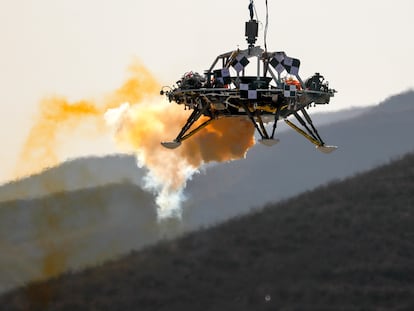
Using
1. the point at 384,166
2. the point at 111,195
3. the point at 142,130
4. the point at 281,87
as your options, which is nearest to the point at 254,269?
the point at 111,195

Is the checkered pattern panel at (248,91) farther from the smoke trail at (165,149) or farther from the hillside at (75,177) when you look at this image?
the hillside at (75,177)

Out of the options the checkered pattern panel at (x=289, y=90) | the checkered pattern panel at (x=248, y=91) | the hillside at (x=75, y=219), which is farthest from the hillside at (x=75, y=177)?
the checkered pattern panel at (x=289, y=90)

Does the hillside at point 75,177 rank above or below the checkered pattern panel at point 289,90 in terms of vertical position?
above

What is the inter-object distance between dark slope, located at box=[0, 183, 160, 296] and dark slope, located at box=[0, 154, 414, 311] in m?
3.23

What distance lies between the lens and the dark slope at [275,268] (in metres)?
128

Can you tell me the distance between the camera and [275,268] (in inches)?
5359

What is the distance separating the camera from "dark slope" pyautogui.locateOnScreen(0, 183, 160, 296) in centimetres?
10331

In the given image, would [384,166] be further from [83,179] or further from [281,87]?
[281,87]

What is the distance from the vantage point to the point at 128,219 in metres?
135

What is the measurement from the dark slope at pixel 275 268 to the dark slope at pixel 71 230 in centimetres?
323

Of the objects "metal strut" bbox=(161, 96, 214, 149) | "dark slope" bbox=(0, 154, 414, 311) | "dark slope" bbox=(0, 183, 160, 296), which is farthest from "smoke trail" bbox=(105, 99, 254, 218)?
"dark slope" bbox=(0, 154, 414, 311)

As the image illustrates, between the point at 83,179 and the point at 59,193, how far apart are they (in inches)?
198

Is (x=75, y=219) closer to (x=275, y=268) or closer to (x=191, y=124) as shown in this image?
(x=275, y=268)

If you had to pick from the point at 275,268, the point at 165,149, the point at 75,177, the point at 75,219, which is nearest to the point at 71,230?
the point at 75,219
